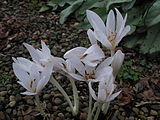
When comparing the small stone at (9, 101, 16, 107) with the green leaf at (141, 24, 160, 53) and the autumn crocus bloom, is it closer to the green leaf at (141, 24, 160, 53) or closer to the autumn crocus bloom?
the autumn crocus bloom

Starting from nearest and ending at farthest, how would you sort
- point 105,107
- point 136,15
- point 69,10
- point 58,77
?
1. point 105,107
2. point 58,77
3. point 136,15
4. point 69,10

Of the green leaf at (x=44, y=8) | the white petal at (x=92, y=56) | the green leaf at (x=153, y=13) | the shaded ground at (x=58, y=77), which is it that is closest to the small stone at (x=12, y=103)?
the shaded ground at (x=58, y=77)

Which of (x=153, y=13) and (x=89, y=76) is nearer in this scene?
(x=89, y=76)

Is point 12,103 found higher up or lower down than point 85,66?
lower down

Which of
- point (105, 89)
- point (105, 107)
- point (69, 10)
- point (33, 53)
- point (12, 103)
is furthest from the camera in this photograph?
point (69, 10)

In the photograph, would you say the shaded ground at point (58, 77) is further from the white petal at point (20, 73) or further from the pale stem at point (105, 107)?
the white petal at point (20, 73)

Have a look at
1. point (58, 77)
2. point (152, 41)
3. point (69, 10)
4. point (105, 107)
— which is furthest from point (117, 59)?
point (69, 10)

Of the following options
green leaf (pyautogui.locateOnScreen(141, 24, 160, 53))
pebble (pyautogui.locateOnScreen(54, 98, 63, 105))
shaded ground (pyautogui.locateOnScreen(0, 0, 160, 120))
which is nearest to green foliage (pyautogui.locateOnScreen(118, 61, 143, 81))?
shaded ground (pyautogui.locateOnScreen(0, 0, 160, 120))

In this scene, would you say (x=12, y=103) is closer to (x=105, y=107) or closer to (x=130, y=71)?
(x=105, y=107)

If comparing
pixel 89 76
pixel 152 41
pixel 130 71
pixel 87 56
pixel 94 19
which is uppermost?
pixel 94 19
